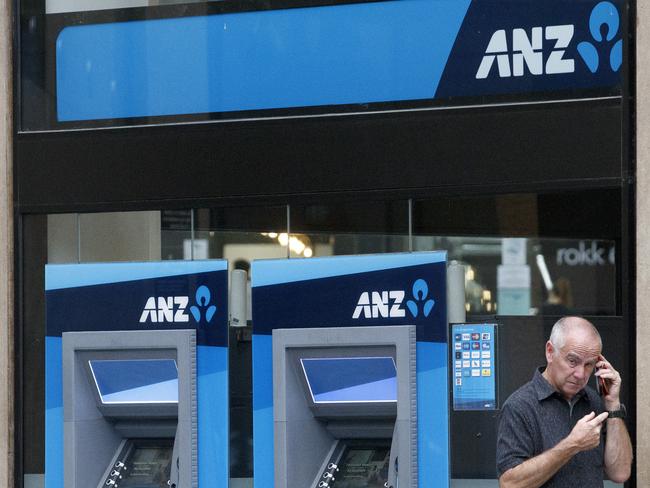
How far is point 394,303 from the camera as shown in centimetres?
705

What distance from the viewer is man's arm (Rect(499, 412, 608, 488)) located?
480 cm

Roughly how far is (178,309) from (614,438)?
310cm

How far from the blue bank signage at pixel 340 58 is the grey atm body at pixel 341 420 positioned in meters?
1.29

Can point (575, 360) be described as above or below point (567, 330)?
below

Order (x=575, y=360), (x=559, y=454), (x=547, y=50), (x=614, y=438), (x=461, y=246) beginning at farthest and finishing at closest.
A: 1. (x=461, y=246)
2. (x=547, y=50)
3. (x=614, y=438)
4. (x=575, y=360)
5. (x=559, y=454)

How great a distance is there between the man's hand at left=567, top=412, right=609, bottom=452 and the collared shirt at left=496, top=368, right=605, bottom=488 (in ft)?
0.47

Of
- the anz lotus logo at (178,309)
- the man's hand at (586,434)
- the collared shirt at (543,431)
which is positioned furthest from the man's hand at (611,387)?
the anz lotus logo at (178,309)

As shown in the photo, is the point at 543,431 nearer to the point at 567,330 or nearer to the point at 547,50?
the point at 567,330

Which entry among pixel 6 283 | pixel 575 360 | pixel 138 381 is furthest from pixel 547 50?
pixel 6 283

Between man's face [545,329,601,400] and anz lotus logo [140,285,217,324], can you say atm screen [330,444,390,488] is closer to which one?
anz lotus logo [140,285,217,324]

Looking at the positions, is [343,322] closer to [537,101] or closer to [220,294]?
[220,294]

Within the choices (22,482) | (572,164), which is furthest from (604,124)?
(22,482)

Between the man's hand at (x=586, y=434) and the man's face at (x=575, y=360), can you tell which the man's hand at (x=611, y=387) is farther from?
the man's hand at (x=586, y=434)

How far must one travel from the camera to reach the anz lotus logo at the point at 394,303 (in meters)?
7.00
